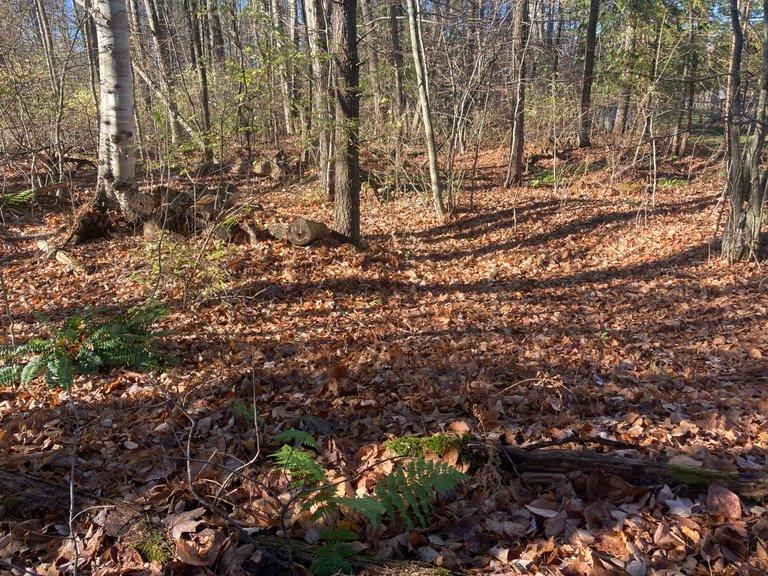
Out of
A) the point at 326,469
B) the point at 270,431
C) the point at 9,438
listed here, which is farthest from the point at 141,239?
the point at 326,469

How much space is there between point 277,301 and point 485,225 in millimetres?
5835

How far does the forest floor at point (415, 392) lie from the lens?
2.35 meters

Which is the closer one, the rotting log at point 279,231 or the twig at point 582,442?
the twig at point 582,442

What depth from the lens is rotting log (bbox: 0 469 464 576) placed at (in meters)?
2.15

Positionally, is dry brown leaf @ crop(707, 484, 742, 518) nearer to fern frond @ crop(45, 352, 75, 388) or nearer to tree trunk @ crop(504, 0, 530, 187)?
fern frond @ crop(45, 352, 75, 388)

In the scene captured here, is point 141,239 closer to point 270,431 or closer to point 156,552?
point 270,431

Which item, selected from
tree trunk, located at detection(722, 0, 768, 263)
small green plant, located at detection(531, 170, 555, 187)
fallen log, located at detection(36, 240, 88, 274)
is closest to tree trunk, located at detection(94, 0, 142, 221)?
fallen log, located at detection(36, 240, 88, 274)

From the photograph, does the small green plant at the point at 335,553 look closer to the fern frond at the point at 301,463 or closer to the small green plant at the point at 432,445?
the fern frond at the point at 301,463

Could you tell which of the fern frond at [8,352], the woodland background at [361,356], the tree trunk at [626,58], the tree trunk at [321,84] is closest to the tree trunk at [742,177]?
the woodland background at [361,356]

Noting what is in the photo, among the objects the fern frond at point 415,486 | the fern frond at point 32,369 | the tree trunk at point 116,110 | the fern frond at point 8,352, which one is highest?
the tree trunk at point 116,110

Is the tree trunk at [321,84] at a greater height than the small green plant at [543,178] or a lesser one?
greater

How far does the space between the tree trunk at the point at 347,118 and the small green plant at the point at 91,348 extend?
434cm

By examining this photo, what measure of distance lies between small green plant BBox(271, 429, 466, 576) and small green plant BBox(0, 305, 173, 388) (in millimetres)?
2556

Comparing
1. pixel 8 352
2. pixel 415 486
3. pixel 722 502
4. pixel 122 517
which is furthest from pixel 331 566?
pixel 8 352
